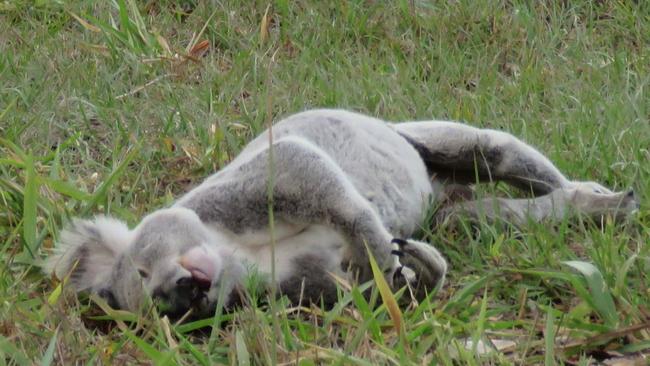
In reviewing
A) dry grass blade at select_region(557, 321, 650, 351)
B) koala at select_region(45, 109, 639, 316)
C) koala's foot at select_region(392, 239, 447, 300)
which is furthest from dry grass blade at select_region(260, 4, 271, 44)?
dry grass blade at select_region(557, 321, 650, 351)

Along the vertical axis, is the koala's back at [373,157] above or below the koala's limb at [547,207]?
above

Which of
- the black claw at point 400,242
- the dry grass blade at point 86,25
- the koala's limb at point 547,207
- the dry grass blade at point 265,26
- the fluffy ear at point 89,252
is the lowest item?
the dry grass blade at point 265,26

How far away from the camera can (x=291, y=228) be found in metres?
4.72

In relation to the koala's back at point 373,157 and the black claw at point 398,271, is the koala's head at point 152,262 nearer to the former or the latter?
the black claw at point 398,271

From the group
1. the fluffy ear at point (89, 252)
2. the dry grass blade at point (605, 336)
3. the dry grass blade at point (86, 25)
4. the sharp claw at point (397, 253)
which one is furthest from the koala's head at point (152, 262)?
the dry grass blade at point (86, 25)

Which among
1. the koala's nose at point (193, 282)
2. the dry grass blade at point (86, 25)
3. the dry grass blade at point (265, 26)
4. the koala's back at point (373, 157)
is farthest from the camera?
the dry grass blade at point (265, 26)

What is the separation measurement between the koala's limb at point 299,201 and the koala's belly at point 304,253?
0.16ft

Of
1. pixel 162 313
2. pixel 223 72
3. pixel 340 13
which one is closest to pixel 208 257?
pixel 162 313

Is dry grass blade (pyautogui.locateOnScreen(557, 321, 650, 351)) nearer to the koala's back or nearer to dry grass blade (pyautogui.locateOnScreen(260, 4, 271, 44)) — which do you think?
the koala's back

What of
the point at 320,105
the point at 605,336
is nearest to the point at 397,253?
the point at 605,336

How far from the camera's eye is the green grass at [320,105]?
4.01m

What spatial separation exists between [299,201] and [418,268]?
0.53m

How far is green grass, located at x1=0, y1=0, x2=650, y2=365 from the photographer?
4008 mm

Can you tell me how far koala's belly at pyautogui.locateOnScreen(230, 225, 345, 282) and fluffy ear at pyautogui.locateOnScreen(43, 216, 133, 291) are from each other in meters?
0.49
